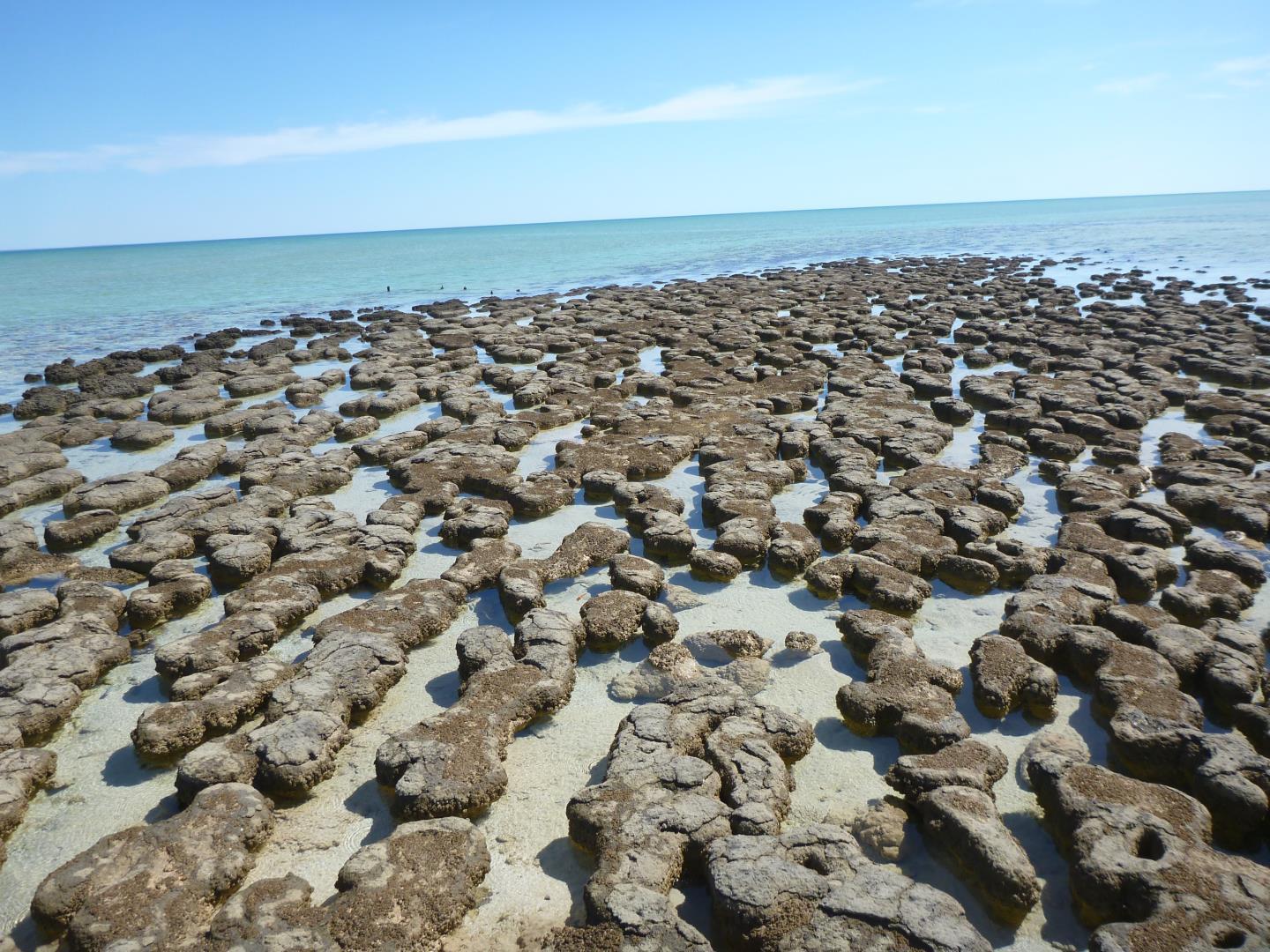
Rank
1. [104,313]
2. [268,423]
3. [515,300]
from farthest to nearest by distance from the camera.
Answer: [104,313], [515,300], [268,423]

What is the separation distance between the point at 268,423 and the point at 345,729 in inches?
261

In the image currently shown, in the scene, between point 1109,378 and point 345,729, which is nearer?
point 345,729

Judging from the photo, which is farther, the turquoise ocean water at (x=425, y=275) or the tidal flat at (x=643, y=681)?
the turquoise ocean water at (x=425, y=275)

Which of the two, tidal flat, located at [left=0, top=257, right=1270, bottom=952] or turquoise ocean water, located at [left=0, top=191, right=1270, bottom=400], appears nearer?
tidal flat, located at [left=0, top=257, right=1270, bottom=952]

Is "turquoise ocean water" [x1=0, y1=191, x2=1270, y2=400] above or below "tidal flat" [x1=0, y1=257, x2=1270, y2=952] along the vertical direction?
above

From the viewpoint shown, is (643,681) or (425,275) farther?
(425,275)

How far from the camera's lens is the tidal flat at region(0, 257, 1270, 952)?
293 centimetres

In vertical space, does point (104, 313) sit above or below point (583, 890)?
above

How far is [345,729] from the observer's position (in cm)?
394

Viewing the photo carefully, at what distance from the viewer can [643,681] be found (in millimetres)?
4445

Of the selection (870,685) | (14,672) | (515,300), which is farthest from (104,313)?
(870,685)

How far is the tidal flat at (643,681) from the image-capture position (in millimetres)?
2930

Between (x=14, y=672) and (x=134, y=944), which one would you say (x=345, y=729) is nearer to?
(x=134, y=944)

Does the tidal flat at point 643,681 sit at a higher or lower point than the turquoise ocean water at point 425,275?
lower
